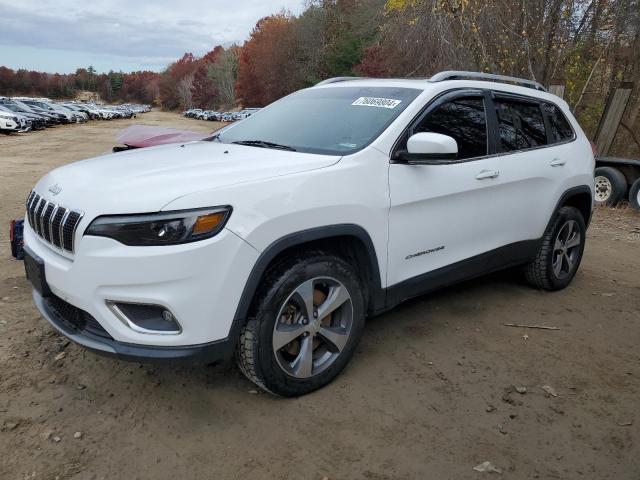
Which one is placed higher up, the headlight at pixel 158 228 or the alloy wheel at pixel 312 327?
the headlight at pixel 158 228

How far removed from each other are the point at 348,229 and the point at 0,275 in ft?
11.5

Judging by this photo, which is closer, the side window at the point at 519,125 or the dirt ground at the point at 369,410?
the dirt ground at the point at 369,410

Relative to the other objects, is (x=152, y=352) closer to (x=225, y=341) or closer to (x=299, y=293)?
(x=225, y=341)

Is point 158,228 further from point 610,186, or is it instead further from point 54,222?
point 610,186

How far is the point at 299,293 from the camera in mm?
2871

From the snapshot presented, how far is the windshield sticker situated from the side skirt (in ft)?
3.64

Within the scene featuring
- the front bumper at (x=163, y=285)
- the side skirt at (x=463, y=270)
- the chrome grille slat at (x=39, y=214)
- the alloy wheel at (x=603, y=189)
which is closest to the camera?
the front bumper at (x=163, y=285)

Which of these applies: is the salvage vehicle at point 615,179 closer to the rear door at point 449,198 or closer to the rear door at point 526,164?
the rear door at point 526,164

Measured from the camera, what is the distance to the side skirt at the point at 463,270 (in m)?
3.44

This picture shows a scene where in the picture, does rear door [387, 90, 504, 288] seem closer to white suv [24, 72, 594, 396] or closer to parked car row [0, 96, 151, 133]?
white suv [24, 72, 594, 396]

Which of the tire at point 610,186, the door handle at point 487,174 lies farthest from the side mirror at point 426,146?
the tire at point 610,186

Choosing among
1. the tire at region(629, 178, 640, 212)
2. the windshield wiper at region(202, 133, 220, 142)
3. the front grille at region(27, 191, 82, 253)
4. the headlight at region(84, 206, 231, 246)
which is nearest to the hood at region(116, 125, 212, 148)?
the windshield wiper at region(202, 133, 220, 142)

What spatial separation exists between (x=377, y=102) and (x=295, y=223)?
1.27 m

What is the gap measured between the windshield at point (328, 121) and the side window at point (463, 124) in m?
0.21
